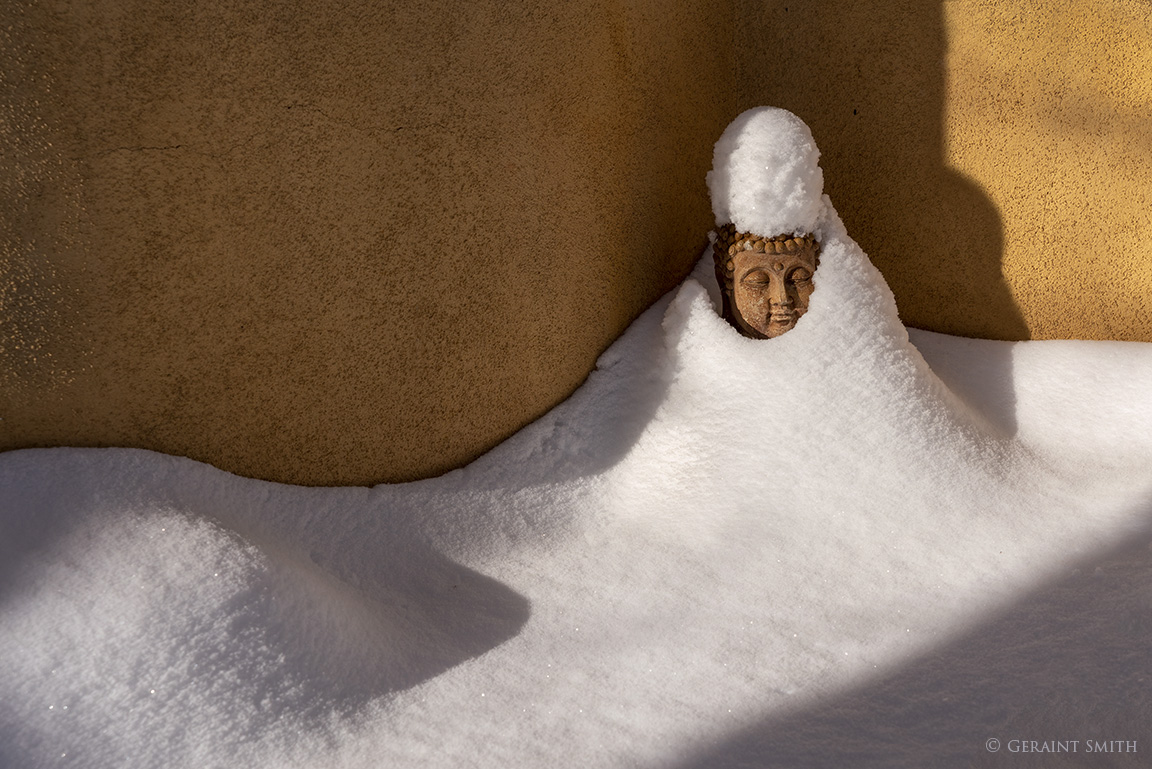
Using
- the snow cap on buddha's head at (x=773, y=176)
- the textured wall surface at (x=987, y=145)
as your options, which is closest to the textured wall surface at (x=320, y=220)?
the snow cap on buddha's head at (x=773, y=176)

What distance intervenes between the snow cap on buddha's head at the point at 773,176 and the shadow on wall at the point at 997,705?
822 millimetres

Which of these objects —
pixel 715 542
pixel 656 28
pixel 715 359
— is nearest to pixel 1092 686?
pixel 715 542

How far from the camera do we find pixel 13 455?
1.24 meters

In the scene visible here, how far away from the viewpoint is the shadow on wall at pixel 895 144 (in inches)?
78.4

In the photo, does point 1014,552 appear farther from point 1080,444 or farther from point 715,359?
point 715,359

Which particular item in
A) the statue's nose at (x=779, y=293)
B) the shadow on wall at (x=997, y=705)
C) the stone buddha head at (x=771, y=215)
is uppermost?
the stone buddha head at (x=771, y=215)

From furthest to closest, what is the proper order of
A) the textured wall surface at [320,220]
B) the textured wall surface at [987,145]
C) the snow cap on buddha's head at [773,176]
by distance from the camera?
the textured wall surface at [987,145] < the snow cap on buddha's head at [773,176] < the textured wall surface at [320,220]

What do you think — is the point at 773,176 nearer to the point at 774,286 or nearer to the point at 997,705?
the point at 774,286

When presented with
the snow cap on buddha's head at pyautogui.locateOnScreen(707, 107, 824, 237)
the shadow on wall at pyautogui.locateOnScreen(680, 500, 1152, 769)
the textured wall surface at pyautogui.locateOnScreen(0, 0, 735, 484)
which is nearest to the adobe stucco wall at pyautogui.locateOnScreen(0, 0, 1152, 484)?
the textured wall surface at pyautogui.locateOnScreen(0, 0, 735, 484)

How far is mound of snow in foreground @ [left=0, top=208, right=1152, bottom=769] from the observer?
1.13m

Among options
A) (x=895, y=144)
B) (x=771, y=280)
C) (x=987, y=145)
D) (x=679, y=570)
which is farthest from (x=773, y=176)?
(x=679, y=570)

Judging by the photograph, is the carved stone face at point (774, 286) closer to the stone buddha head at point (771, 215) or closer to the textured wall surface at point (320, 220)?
the stone buddha head at point (771, 215)

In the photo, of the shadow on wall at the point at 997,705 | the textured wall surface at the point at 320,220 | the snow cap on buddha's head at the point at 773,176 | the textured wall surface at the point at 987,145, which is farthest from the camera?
the textured wall surface at the point at 987,145

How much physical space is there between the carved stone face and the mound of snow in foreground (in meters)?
0.05
